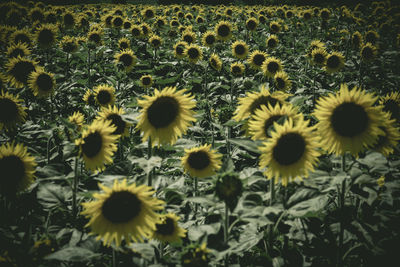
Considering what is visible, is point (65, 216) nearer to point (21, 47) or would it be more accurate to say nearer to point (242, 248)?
point (242, 248)

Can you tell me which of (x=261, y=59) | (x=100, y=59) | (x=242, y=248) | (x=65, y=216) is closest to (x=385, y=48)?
(x=261, y=59)

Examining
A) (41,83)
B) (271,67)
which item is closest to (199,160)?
(41,83)

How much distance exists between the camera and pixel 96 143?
190 centimetres

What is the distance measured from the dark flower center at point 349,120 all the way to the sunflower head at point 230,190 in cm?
75

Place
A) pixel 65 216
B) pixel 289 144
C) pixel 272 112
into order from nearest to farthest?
pixel 289 144 < pixel 272 112 < pixel 65 216

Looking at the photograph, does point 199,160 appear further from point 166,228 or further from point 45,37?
point 45,37

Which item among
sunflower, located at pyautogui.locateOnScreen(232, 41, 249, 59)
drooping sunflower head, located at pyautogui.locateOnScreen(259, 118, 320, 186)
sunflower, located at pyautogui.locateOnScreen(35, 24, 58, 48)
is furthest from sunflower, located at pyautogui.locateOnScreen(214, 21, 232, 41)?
drooping sunflower head, located at pyautogui.locateOnScreen(259, 118, 320, 186)

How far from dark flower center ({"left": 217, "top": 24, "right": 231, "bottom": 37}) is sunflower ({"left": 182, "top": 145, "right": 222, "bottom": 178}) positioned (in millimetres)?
4740

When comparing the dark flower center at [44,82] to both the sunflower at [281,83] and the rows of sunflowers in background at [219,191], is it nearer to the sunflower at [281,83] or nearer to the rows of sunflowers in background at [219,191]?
the rows of sunflowers in background at [219,191]

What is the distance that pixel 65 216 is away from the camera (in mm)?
2184

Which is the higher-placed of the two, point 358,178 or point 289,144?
point 289,144

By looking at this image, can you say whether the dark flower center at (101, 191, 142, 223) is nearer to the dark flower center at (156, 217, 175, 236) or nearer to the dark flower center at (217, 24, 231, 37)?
the dark flower center at (156, 217, 175, 236)

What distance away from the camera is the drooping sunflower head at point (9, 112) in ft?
8.90

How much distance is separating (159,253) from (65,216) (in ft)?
2.85
